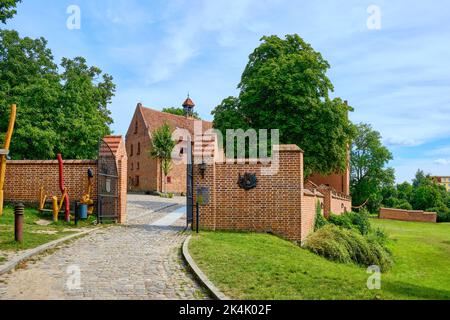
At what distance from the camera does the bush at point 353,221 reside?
68.1 ft

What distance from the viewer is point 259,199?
45.2 ft

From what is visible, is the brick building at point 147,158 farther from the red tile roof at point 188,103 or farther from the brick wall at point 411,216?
the brick wall at point 411,216

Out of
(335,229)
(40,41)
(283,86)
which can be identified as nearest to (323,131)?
(283,86)

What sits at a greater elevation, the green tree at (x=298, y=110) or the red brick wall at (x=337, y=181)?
the green tree at (x=298, y=110)

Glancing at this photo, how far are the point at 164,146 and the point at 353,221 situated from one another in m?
23.7

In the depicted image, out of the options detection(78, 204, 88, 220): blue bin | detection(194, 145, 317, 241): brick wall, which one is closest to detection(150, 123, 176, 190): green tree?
detection(78, 204, 88, 220): blue bin

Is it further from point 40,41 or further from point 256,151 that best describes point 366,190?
point 40,41

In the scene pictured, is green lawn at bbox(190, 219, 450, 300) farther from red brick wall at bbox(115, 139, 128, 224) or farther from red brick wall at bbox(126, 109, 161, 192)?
red brick wall at bbox(126, 109, 161, 192)

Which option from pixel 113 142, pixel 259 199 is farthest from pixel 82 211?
pixel 259 199

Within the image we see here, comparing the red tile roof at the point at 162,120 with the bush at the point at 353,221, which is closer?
the bush at the point at 353,221

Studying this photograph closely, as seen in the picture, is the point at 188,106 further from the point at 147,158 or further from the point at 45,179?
the point at 45,179

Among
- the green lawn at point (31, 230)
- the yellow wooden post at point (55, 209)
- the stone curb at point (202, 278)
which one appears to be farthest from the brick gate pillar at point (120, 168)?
the stone curb at point (202, 278)

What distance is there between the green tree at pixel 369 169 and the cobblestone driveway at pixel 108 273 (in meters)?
46.4
